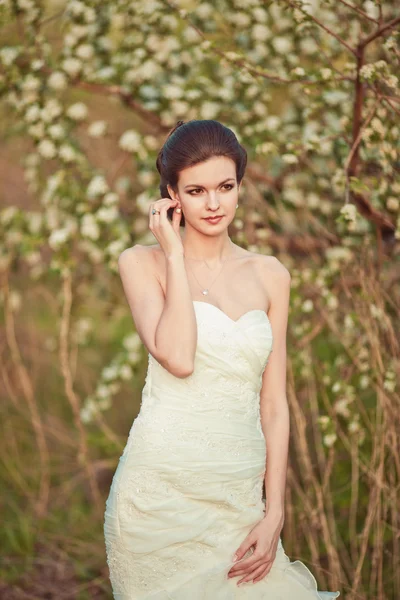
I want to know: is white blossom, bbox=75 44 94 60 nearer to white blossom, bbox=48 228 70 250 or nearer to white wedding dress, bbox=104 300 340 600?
white blossom, bbox=48 228 70 250

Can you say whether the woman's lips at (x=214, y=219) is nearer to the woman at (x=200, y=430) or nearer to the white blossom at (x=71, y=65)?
the woman at (x=200, y=430)

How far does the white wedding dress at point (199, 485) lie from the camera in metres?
2.53

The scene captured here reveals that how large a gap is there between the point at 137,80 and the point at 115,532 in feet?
9.56

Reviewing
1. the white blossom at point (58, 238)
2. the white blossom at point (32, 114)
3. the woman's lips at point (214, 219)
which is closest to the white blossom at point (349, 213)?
the woman's lips at point (214, 219)

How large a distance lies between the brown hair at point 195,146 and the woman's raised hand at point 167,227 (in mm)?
76

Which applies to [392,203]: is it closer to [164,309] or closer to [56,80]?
[164,309]

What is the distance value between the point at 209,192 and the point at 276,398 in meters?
0.78

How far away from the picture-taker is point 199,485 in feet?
8.33

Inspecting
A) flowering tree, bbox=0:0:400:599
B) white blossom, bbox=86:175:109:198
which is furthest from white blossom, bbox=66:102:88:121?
white blossom, bbox=86:175:109:198

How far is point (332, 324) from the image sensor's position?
3.76 m

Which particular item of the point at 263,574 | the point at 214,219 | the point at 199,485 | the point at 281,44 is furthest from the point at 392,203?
the point at 263,574

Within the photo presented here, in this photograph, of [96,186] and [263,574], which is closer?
[263,574]

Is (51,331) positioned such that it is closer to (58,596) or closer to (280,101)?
(280,101)

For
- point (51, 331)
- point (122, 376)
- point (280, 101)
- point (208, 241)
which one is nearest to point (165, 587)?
point (208, 241)
